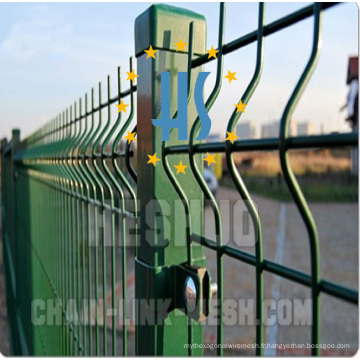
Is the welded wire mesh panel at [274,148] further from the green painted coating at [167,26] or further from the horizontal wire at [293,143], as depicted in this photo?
the green painted coating at [167,26]

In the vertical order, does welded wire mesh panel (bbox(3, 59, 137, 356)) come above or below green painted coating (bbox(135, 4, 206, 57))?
below

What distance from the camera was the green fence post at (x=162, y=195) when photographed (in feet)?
4.43

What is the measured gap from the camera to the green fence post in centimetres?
135

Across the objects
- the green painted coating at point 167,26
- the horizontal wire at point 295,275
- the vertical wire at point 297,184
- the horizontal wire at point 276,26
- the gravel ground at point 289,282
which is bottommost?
the gravel ground at point 289,282

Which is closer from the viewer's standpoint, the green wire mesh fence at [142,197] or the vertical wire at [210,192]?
the green wire mesh fence at [142,197]

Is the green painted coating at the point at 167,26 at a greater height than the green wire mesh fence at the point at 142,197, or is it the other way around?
the green painted coating at the point at 167,26

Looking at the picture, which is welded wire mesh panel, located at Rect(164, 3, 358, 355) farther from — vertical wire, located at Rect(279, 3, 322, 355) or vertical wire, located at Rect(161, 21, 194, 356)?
vertical wire, located at Rect(161, 21, 194, 356)

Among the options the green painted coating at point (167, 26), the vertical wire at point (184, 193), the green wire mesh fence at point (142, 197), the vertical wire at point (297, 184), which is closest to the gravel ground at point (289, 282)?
the vertical wire at point (184, 193)

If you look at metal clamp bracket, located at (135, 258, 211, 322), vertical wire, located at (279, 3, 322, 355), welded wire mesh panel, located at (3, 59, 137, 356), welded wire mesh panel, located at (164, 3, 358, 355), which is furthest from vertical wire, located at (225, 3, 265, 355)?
welded wire mesh panel, located at (3, 59, 137, 356)

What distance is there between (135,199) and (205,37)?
1.87 feet

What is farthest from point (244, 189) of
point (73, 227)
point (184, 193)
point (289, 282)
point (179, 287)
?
point (289, 282)

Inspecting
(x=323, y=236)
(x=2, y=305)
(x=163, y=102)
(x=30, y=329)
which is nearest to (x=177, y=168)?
(x=163, y=102)

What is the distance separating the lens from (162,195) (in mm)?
1384

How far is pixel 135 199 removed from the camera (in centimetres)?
153
